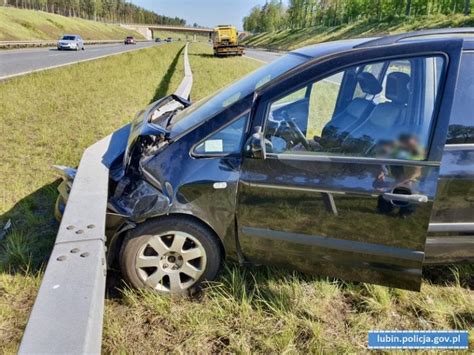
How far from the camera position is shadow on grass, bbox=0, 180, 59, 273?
3.08m

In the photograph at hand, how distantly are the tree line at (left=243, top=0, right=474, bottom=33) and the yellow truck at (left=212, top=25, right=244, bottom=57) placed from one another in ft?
85.0

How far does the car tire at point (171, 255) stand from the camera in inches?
103

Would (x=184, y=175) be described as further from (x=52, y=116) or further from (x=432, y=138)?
(x=52, y=116)

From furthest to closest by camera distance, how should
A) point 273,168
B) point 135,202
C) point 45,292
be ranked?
point 135,202 → point 273,168 → point 45,292

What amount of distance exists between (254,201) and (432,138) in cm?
115

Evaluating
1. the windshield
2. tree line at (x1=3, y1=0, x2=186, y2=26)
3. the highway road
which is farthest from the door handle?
tree line at (x1=3, y1=0, x2=186, y2=26)

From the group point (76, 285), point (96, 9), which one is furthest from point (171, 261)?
point (96, 9)

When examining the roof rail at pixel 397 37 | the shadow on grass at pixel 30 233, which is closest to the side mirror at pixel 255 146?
the roof rail at pixel 397 37

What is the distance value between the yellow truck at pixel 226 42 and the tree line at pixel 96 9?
7648 cm

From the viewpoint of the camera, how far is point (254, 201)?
99.3 inches

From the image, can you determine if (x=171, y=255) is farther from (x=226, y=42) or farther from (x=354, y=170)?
(x=226, y=42)

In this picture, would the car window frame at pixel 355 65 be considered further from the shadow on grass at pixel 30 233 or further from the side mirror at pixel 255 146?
the shadow on grass at pixel 30 233

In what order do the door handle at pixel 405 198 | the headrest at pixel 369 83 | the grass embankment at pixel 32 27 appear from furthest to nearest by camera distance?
the grass embankment at pixel 32 27 < the headrest at pixel 369 83 < the door handle at pixel 405 198

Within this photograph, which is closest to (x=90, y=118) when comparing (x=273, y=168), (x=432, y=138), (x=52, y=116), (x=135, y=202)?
(x=52, y=116)
